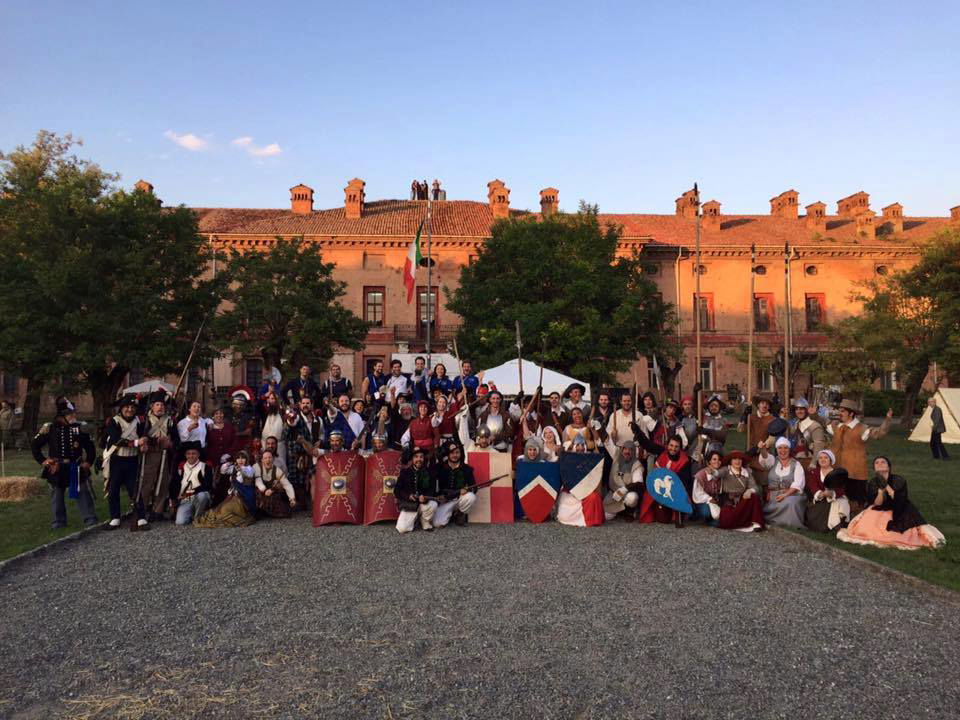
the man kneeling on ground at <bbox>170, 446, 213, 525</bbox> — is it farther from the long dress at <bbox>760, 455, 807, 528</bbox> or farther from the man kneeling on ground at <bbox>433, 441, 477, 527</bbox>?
the long dress at <bbox>760, 455, 807, 528</bbox>

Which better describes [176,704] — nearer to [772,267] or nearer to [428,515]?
[428,515]

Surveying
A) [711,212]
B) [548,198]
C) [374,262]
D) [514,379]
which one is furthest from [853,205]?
[514,379]

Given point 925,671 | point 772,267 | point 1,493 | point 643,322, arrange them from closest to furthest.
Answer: point 925,671
point 1,493
point 643,322
point 772,267

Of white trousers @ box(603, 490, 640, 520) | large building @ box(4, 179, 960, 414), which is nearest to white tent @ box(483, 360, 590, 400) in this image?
white trousers @ box(603, 490, 640, 520)

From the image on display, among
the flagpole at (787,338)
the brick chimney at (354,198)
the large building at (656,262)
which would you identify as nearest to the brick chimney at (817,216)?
the large building at (656,262)

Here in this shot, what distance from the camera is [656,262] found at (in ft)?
133

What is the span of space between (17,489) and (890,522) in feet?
42.9

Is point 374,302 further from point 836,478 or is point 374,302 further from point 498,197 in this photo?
point 836,478

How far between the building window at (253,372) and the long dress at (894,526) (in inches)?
1340

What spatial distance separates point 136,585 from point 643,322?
27776mm

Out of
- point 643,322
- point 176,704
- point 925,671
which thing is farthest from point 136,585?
point 643,322

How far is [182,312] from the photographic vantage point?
82.9ft

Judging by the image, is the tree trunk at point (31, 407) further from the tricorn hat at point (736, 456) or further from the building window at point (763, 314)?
the building window at point (763, 314)

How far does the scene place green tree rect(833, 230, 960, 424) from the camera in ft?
83.5
